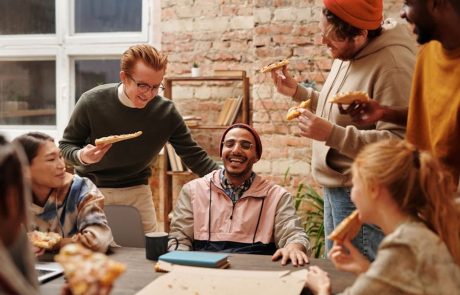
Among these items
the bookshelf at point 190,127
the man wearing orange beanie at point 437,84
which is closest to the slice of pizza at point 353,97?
the man wearing orange beanie at point 437,84

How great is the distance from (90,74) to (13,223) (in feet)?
14.5

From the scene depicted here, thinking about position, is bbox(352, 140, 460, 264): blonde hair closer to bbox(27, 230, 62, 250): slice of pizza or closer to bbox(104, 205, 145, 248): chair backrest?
bbox(27, 230, 62, 250): slice of pizza

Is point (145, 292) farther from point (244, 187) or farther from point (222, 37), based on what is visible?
point (222, 37)

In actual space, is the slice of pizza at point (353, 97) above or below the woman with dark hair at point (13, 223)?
above

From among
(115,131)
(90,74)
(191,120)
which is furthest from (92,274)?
(90,74)

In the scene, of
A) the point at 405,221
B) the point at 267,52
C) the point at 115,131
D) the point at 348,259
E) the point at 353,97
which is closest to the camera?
the point at 405,221

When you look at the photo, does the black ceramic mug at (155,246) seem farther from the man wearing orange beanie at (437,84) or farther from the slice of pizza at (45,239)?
the man wearing orange beanie at (437,84)

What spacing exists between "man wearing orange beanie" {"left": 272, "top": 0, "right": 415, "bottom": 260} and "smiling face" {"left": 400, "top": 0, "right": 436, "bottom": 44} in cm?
41

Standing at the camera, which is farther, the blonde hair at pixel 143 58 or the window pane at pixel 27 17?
the window pane at pixel 27 17

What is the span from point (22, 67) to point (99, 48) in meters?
0.85

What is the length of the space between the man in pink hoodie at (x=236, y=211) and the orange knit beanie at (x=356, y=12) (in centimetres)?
80

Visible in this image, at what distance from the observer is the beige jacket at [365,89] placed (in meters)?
2.23

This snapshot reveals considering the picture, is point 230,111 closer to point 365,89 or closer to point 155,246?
point 365,89

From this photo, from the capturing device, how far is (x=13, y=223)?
1.10 meters
